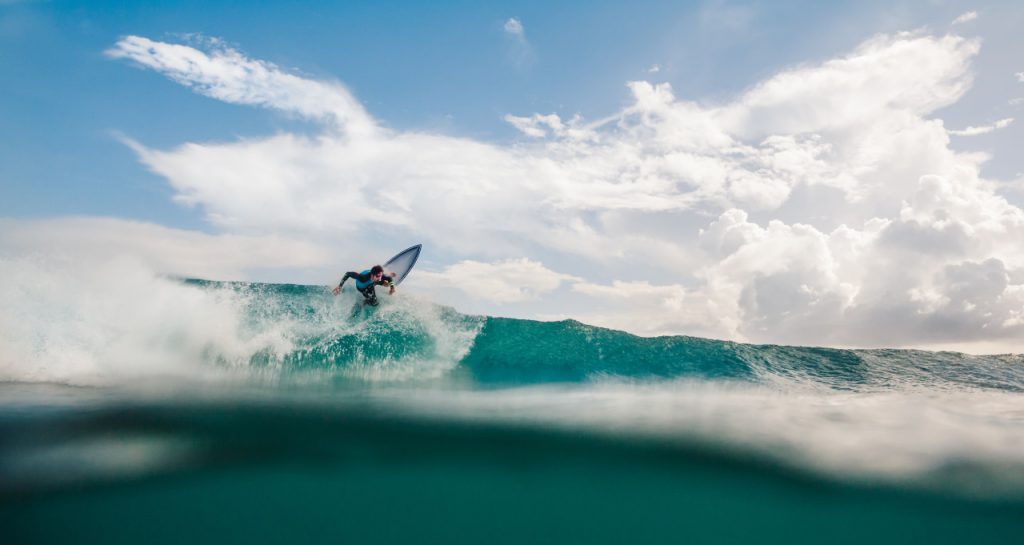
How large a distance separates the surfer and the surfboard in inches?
63.6

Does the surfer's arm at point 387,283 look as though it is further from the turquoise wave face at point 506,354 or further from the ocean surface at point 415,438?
the ocean surface at point 415,438

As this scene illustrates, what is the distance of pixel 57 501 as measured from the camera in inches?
408

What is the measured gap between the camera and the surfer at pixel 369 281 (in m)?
13.4

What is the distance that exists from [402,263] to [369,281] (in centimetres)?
247

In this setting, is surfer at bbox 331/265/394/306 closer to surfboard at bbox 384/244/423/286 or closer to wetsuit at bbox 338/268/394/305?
wetsuit at bbox 338/268/394/305

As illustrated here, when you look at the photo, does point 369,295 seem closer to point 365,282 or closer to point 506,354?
point 365,282

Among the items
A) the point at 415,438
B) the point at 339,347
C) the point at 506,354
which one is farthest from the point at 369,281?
the point at 415,438

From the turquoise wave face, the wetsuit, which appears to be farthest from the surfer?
the turquoise wave face

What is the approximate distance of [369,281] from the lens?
1339cm

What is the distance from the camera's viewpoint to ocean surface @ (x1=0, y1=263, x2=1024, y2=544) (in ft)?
34.7

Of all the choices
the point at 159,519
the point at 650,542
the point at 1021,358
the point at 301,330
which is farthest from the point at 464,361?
the point at 1021,358

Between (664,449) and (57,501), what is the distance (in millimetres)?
12701

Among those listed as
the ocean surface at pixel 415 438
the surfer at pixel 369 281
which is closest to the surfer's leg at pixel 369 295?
the surfer at pixel 369 281

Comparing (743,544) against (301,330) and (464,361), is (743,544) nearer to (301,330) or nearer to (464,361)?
(464,361)
